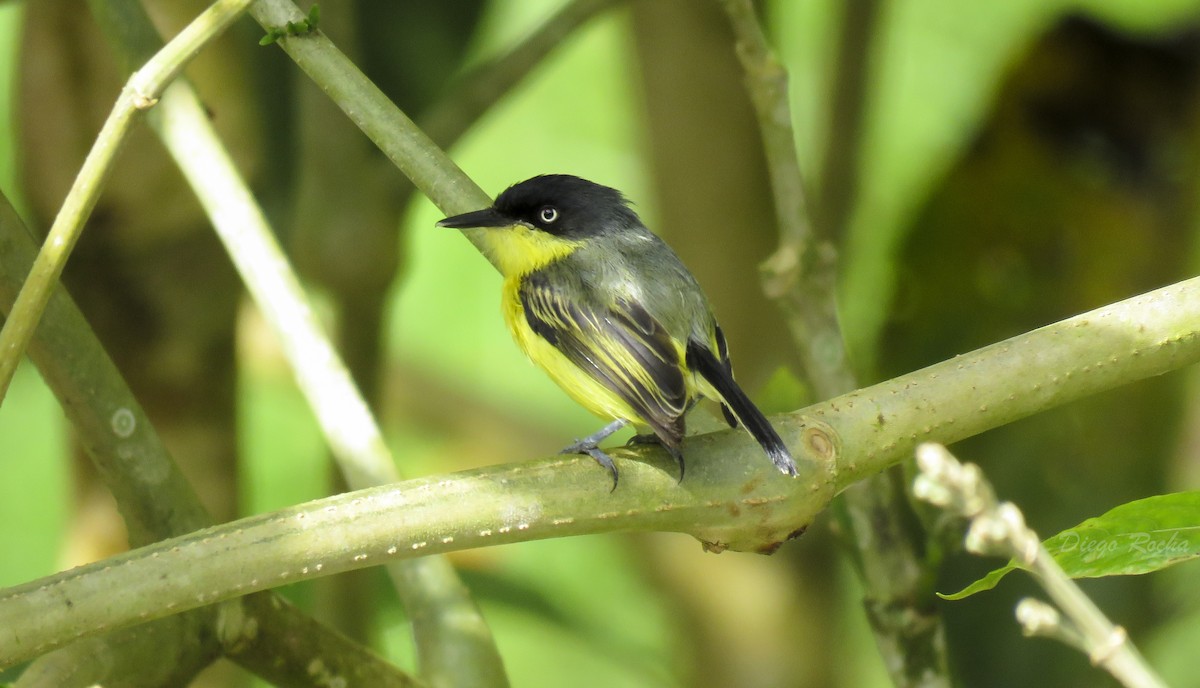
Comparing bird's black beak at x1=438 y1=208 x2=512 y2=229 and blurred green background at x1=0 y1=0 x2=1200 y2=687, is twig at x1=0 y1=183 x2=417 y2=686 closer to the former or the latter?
bird's black beak at x1=438 y1=208 x2=512 y2=229

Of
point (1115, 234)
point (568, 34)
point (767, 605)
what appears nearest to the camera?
point (568, 34)

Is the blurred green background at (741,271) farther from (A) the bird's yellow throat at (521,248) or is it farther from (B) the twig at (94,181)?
(B) the twig at (94,181)

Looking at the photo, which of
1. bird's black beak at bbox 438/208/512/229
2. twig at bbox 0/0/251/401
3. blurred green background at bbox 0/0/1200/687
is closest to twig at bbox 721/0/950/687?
blurred green background at bbox 0/0/1200/687

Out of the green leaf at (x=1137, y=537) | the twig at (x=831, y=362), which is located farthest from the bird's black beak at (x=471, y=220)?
the green leaf at (x=1137, y=537)

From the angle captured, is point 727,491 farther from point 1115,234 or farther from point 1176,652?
point 1176,652

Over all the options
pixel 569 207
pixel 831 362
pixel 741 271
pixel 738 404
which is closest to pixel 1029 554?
pixel 738 404

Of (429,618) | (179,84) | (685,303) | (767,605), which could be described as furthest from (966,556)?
(179,84)

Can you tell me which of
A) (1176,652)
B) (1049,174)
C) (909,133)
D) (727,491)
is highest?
(909,133)
